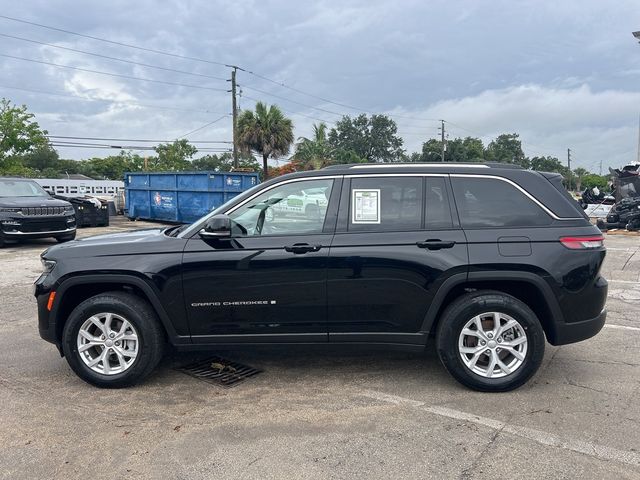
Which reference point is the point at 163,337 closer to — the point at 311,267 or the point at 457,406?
the point at 311,267

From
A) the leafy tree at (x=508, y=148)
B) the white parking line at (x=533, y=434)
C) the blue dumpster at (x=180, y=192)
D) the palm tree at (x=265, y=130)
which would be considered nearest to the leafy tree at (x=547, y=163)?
the leafy tree at (x=508, y=148)

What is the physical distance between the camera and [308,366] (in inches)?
181

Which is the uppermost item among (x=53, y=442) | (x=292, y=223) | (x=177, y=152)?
(x=177, y=152)

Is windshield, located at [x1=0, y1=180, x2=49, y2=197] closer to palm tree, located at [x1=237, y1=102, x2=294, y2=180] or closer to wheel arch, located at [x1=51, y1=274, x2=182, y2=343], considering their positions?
wheel arch, located at [x1=51, y1=274, x2=182, y2=343]

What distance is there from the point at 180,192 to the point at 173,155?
144 feet

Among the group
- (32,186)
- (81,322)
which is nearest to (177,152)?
(32,186)

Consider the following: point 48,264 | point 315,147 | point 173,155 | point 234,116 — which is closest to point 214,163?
point 173,155

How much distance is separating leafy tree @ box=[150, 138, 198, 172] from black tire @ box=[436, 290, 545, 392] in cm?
5969

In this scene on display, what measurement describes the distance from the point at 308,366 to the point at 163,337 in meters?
1.28

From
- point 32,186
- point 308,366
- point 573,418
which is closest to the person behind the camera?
point 573,418

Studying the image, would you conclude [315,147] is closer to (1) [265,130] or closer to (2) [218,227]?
(1) [265,130]

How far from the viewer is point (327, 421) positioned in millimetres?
3551

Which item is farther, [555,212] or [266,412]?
[555,212]

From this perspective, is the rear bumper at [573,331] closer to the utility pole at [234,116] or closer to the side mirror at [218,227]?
the side mirror at [218,227]
